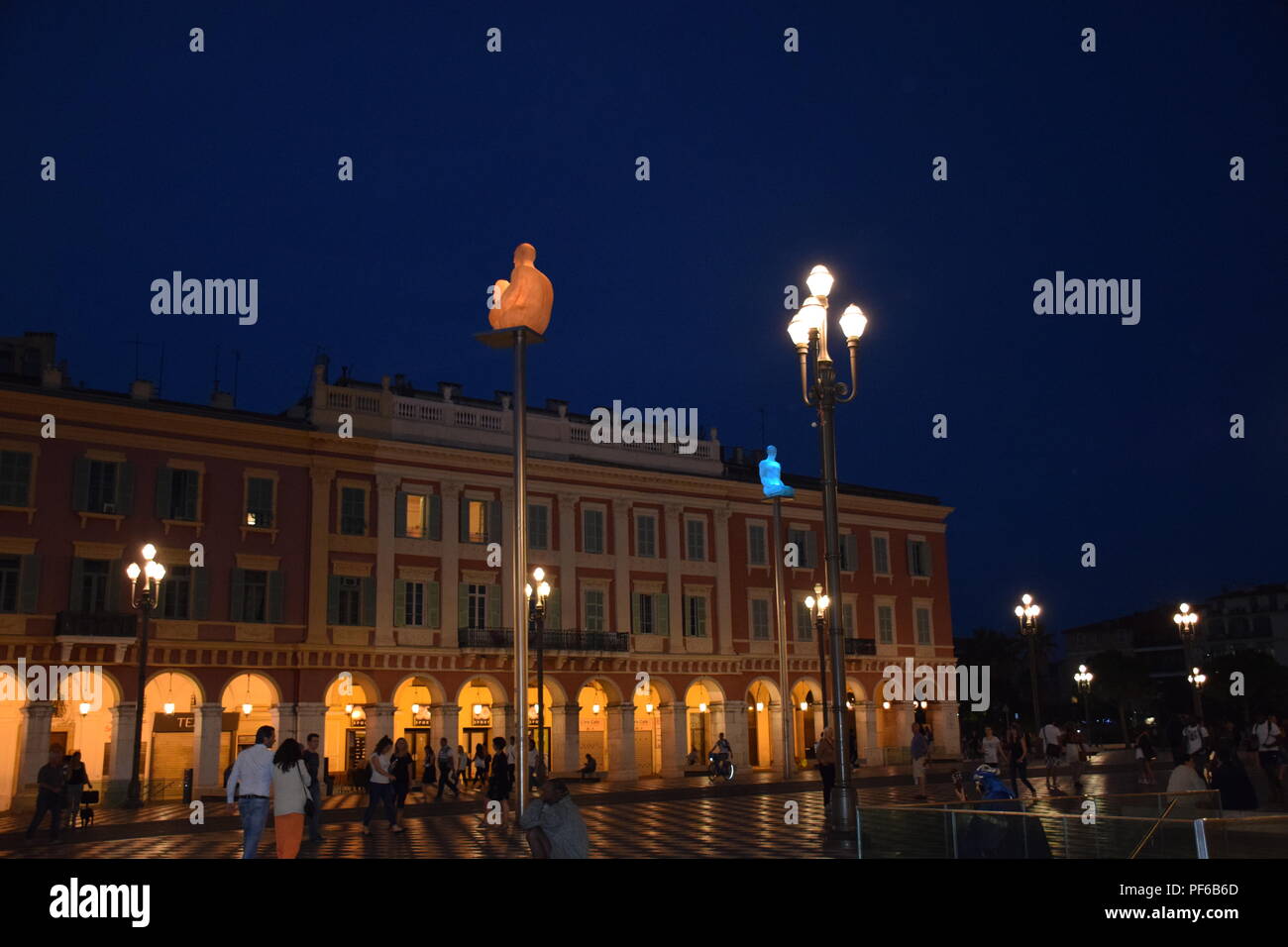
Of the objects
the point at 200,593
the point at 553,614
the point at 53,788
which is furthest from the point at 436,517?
the point at 53,788

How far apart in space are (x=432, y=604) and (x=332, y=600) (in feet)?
11.8

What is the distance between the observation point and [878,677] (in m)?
50.2

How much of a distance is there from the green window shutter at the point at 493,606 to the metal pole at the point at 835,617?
26474mm

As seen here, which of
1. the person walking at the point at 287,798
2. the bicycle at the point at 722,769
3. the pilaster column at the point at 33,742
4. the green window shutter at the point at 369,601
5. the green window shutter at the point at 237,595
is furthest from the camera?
the green window shutter at the point at 369,601

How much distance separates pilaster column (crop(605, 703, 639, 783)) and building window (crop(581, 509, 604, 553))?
5.86 meters

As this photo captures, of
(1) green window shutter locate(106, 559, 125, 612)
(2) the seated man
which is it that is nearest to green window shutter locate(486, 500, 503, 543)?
(1) green window shutter locate(106, 559, 125, 612)

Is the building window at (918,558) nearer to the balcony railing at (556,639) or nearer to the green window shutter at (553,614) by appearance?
the balcony railing at (556,639)

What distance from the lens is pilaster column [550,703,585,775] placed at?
4094cm

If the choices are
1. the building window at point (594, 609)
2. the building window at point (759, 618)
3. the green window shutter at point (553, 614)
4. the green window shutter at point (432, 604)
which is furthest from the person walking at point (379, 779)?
the building window at point (759, 618)

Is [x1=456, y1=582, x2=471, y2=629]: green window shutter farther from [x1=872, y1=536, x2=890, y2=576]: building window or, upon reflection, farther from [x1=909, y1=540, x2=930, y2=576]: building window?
[x1=909, y1=540, x2=930, y2=576]: building window

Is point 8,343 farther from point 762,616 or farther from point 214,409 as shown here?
point 762,616

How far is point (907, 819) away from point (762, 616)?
A: 121 ft

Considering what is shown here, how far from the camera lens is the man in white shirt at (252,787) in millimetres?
12047
